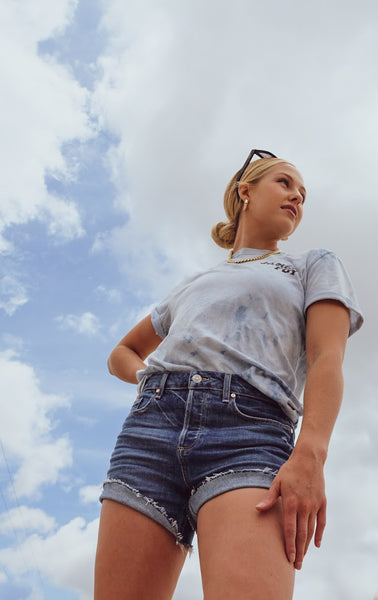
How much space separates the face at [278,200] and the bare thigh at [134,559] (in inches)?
62.1

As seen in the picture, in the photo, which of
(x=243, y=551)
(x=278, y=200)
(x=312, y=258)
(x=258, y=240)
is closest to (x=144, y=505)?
(x=243, y=551)

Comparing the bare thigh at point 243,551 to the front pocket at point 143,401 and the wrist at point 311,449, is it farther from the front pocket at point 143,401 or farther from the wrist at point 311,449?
the front pocket at point 143,401

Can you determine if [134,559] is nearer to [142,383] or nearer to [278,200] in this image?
[142,383]

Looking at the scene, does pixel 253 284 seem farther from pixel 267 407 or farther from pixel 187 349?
pixel 267 407

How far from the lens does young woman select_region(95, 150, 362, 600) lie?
201 cm

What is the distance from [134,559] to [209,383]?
704mm

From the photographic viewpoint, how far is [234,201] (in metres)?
3.40

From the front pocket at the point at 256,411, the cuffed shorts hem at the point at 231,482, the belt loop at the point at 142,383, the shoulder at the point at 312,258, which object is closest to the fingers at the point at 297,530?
the cuffed shorts hem at the point at 231,482

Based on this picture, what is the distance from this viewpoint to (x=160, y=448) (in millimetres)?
2320

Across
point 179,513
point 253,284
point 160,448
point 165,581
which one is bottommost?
Result: point 165,581

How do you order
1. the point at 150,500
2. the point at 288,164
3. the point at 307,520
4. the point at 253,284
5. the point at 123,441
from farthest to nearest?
the point at 288,164
the point at 253,284
the point at 123,441
the point at 150,500
the point at 307,520

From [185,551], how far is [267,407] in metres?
0.65

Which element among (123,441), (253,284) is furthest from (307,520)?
(253,284)

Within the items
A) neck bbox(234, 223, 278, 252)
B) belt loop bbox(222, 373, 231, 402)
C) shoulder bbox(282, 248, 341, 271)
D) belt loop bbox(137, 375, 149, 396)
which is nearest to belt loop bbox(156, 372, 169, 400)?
belt loop bbox(137, 375, 149, 396)
